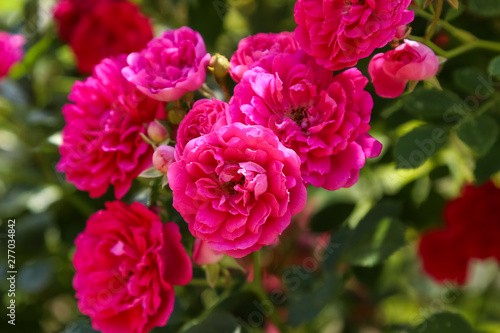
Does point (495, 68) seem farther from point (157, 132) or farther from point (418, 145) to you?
point (157, 132)

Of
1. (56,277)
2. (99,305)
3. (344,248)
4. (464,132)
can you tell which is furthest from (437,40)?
(56,277)

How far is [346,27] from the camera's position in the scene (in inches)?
28.3

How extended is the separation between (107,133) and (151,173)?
109 millimetres

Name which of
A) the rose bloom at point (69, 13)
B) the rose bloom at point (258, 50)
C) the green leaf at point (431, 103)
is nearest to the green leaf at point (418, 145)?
the green leaf at point (431, 103)

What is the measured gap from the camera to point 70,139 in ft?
2.88

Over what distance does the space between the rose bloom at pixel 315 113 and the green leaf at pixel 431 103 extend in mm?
254

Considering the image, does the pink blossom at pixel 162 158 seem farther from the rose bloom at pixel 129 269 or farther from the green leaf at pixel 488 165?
the green leaf at pixel 488 165

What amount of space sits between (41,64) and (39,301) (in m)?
0.78

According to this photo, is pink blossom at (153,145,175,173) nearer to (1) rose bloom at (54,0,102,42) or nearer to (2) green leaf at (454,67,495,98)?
(2) green leaf at (454,67,495,98)

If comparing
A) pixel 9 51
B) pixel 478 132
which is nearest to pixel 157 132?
pixel 478 132

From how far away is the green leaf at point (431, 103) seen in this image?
3.15 ft

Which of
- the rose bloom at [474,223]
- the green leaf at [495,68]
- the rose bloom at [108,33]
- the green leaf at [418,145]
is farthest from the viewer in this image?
the rose bloom at [108,33]

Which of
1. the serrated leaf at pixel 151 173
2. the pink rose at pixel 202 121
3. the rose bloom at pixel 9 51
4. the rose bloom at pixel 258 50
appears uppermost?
the rose bloom at pixel 258 50

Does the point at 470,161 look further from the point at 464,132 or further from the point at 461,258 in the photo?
the point at 464,132
